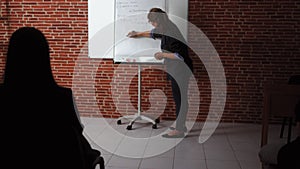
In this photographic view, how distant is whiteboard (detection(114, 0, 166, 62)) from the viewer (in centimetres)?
445

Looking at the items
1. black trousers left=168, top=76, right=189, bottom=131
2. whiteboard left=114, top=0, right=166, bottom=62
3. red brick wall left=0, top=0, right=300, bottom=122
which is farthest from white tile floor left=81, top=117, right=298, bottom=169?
whiteboard left=114, top=0, right=166, bottom=62

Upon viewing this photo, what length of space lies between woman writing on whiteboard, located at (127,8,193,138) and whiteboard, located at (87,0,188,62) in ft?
1.41

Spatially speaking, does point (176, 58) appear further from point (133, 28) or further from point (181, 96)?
point (133, 28)

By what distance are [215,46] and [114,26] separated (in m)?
1.48

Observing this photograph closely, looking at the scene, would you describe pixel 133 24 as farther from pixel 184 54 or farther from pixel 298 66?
pixel 298 66

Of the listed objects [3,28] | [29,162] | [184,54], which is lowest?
[29,162]

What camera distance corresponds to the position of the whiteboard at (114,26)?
4469mm

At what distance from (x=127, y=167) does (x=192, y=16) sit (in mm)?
2438

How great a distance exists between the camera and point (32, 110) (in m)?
1.47

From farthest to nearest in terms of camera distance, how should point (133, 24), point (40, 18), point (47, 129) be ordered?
1. point (40, 18)
2. point (133, 24)
3. point (47, 129)

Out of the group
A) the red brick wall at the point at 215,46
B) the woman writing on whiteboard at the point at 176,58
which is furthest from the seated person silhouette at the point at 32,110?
the red brick wall at the point at 215,46

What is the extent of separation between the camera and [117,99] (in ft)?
16.1

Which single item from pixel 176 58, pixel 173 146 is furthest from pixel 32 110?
pixel 176 58

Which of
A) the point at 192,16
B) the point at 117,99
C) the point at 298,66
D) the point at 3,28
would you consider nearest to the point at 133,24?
the point at 192,16
